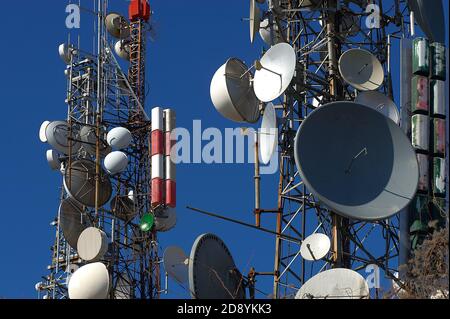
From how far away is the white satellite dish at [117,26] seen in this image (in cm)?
5994

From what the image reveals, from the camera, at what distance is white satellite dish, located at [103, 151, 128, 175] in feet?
176

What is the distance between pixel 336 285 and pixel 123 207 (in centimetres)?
2247

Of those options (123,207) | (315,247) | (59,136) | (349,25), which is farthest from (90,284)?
(59,136)

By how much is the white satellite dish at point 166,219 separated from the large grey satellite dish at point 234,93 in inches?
512

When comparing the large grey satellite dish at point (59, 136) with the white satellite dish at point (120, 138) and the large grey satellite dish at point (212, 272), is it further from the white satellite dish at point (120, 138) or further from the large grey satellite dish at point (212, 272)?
the large grey satellite dish at point (212, 272)

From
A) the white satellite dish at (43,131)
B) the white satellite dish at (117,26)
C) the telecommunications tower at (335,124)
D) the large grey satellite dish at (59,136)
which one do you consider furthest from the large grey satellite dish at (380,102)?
the white satellite dish at (117,26)

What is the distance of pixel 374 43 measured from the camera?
4306 centimetres

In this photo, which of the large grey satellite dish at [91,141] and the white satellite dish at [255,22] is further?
the large grey satellite dish at [91,141]

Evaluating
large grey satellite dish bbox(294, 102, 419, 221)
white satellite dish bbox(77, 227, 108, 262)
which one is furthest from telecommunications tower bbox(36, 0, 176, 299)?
large grey satellite dish bbox(294, 102, 419, 221)

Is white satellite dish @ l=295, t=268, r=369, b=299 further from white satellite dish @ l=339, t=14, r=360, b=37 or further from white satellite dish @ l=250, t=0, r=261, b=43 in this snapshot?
white satellite dish @ l=339, t=14, r=360, b=37

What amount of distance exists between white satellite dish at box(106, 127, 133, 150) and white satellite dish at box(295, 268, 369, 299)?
801 inches

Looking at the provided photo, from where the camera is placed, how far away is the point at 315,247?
126ft
